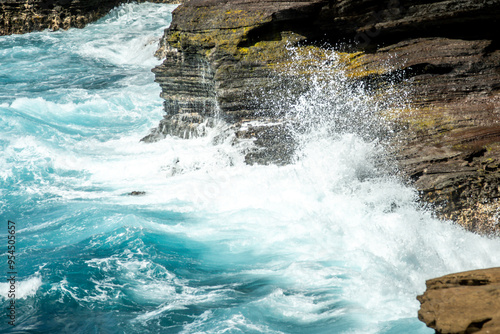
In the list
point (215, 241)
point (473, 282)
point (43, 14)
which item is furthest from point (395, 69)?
point (43, 14)

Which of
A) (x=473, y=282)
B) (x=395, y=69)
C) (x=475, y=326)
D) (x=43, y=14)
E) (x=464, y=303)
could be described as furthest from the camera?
(x=43, y=14)

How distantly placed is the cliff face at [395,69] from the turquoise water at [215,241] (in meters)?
0.47

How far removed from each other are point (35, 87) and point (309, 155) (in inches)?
512

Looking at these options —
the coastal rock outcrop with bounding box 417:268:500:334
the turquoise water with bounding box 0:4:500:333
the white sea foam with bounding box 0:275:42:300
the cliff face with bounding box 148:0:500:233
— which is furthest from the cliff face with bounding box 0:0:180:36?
the coastal rock outcrop with bounding box 417:268:500:334

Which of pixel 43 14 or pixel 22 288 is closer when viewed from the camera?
pixel 22 288

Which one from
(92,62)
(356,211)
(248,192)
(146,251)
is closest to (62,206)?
(146,251)

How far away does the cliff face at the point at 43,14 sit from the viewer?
21.5 m

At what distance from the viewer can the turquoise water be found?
4609mm

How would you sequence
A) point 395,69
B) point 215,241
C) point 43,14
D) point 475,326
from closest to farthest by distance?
point 475,326 → point 215,241 → point 395,69 → point 43,14

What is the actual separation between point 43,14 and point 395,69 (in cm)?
2040

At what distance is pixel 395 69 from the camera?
7465mm

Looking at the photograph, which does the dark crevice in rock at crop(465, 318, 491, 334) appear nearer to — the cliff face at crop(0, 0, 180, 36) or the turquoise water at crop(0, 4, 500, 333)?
the turquoise water at crop(0, 4, 500, 333)

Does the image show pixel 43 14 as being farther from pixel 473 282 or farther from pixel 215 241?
pixel 473 282

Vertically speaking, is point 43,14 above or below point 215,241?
above
